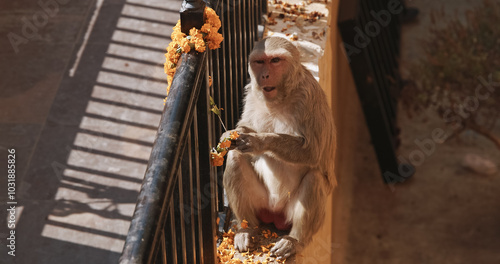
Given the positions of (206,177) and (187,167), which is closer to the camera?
(187,167)

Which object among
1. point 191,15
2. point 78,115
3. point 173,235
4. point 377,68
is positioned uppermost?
point 377,68

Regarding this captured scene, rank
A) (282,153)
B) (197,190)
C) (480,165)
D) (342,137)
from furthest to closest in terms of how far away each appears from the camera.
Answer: (342,137)
(480,165)
(282,153)
(197,190)

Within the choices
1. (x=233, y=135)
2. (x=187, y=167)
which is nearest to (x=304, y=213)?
(x=233, y=135)

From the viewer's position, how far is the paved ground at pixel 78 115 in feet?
20.3

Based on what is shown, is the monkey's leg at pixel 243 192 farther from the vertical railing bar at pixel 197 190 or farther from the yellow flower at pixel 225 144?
the vertical railing bar at pixel 197 190

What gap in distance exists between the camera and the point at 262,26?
17.1ft

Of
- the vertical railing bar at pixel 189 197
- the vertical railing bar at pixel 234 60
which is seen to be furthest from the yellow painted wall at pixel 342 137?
the vertical railing bar at pixel 189 197

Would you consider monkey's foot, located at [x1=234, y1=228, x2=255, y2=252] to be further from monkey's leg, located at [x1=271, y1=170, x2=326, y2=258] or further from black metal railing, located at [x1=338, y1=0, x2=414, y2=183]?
black metal railing, located at [x1=338, y1=0, x2=414, y2=183]

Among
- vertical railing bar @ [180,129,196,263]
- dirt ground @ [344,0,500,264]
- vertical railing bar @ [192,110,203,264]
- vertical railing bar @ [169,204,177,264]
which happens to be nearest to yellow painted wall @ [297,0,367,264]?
dirt ground @ [344,0,500,264]

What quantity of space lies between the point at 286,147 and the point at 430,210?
5.79m

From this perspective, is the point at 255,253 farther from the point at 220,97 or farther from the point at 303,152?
the point at 220,97

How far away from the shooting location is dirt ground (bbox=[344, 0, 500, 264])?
8336 mm

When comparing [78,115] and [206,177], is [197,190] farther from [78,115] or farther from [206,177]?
[78,115]

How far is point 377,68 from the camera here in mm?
10102
